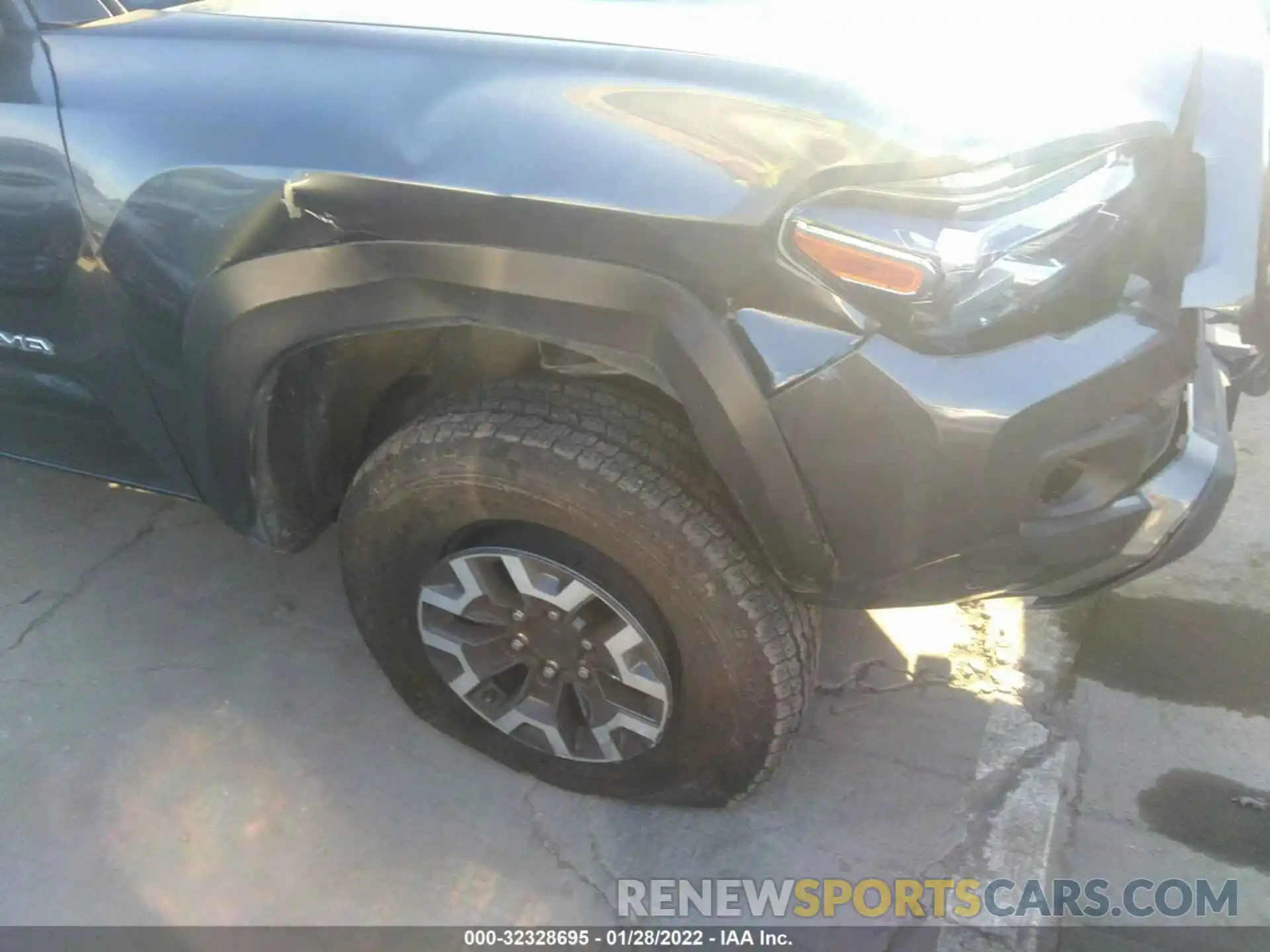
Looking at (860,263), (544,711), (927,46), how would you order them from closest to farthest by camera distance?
(860,263) < (927,46) < (544,711)

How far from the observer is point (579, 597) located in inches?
71.2

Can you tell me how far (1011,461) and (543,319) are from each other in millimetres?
757

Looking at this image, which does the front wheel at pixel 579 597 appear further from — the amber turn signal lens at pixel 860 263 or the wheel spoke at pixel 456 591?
the amber turn signal lens at pixel 860 263

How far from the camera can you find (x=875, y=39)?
175 cm

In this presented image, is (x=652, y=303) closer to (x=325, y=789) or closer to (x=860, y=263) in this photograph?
(x=860, y=263)

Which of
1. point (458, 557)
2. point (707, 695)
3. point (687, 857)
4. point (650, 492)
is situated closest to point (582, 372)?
point (650, 492)

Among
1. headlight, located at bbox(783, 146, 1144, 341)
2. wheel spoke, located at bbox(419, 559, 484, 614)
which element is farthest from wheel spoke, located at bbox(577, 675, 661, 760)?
headlight, located at bbox(783, 146, 1144, 341)

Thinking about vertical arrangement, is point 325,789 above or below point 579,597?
below

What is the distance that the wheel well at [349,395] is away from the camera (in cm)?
185

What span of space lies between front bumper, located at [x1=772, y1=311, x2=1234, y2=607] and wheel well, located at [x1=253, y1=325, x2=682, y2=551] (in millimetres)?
391

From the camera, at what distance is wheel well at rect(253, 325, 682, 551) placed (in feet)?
6.07

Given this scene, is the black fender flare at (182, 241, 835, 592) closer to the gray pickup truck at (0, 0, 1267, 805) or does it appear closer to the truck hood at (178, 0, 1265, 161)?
the gray pickup truck at (0, 0, 1267, 805)

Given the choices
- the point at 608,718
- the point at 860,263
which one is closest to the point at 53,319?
the point at 608,718

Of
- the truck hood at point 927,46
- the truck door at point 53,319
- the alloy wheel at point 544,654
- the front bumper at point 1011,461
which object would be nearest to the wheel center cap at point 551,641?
the alloy wheel at point 544,654
